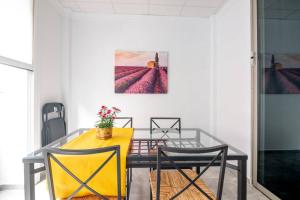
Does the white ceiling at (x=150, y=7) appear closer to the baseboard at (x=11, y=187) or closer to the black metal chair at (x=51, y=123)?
the black metal chair at (x=51, y=123)

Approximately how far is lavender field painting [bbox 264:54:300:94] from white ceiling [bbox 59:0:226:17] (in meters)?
1.61

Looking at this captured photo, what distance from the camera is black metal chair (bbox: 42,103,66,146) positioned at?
2627 mm

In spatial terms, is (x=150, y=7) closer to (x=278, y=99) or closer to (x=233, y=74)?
(x=233, y=74)

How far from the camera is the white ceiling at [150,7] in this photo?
3066 mm

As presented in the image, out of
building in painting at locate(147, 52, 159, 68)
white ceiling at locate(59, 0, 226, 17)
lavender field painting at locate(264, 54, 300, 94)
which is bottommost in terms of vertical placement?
lavender field painting at locate(264, 54, 300, 94)

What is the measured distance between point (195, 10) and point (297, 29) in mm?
1957

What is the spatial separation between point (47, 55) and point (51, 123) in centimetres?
115

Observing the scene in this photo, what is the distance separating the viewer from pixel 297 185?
1.81 metres

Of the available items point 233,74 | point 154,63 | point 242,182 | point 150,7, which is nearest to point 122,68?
point 154,63

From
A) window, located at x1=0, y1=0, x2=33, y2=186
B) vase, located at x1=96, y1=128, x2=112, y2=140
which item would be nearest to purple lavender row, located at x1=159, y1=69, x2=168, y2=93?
vase, located at x1=96, y1=128, x2=112, y2=140

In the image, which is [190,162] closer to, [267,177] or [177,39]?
[267,177]

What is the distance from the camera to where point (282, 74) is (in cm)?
202

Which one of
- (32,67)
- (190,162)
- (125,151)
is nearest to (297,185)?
(190,162)

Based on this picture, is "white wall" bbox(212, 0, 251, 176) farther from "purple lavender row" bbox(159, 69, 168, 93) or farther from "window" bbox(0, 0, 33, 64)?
"window" bbox(0, 0, 33, 64)
